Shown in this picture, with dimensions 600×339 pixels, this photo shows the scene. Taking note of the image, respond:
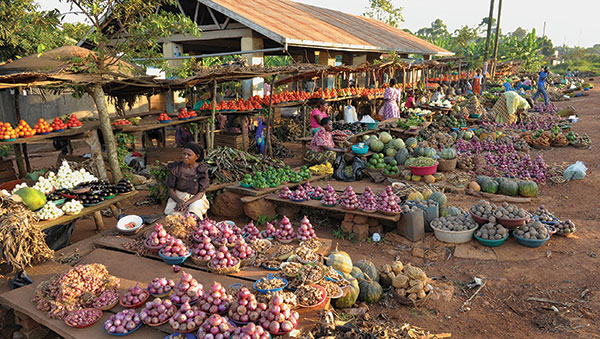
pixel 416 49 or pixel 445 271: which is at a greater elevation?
pixel 416 49

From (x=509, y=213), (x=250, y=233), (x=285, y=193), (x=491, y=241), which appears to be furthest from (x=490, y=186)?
(x=250, y=233)

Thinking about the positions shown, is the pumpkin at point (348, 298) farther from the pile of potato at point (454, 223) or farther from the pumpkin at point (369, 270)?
the pile of potato at point (454, 223)

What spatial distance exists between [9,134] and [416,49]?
20400mm

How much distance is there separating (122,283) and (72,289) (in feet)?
1.57

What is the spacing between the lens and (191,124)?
10477 mm

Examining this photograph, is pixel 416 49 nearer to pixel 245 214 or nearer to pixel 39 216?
pixel 245 214

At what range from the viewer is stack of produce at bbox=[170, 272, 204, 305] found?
10.4 ft

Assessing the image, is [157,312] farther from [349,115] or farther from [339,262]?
[349,115]

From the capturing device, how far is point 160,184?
800 centimetres

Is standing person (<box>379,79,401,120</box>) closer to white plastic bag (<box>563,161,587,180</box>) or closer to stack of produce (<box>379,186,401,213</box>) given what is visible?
white plastic bag (<box>563,161,587,180</box>)

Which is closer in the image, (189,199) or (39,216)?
(39,216)

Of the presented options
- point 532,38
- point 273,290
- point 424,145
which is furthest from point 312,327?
point 532,38

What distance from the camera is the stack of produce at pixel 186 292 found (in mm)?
3161

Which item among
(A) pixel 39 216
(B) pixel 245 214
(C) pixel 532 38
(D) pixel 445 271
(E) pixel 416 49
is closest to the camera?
(A) pixel 39 216
